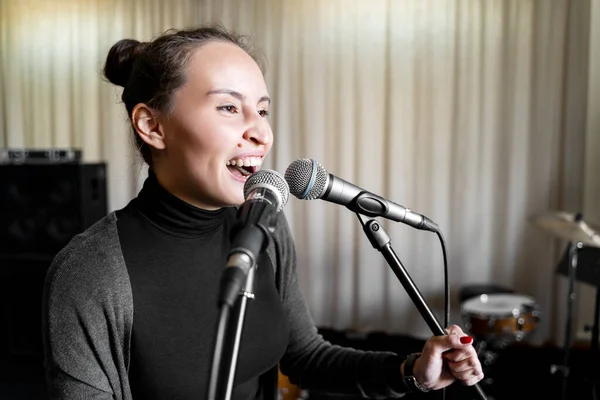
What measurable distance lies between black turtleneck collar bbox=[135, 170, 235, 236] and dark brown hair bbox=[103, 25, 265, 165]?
3.5 inches

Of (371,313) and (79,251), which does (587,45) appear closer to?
(371,313)

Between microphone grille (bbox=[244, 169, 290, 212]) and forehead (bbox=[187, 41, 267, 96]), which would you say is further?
forehead (bbox=[187, 41, 267, 96])

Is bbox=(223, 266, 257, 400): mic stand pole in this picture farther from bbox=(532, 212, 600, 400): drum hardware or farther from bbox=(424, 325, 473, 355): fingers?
bbox=(532, 212, 600, 400): drum hardware

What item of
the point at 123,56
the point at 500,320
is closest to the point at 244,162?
the point at 123,56

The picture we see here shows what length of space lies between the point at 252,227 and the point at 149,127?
58 cm

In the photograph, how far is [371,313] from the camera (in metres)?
4.11

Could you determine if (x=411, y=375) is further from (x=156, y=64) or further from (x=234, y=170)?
(x=156, y=64)

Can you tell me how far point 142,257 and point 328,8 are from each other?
3.26 m

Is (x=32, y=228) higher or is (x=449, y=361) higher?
(x=449, y=361)

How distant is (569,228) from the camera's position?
2912 millimetres

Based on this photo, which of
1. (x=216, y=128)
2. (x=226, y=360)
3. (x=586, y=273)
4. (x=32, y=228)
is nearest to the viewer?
(x=226, y=360)

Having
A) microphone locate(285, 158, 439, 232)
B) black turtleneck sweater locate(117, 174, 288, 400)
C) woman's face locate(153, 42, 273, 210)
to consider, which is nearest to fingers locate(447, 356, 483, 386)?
microphone locate(285, 158, 439, 232)

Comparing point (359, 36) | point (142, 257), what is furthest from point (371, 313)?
point (142, 257)

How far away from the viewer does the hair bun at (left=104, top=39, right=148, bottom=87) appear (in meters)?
1.31
